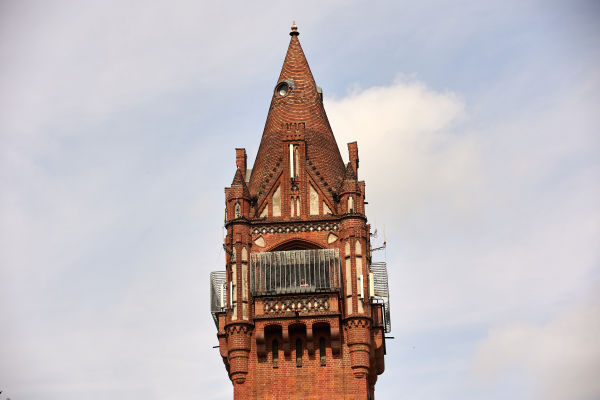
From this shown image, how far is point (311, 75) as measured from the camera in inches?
2029

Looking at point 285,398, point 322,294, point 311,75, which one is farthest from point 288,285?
point 311,75

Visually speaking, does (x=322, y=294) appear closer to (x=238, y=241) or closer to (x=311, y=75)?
(x=238, y=241)

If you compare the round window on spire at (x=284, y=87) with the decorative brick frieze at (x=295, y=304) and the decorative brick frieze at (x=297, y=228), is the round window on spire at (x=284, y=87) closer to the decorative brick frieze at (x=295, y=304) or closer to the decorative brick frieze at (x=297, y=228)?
the decorative brick frieze at (x=297, y=228)

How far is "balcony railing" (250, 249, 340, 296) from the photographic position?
146 ft

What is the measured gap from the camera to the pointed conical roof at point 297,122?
48156 mm

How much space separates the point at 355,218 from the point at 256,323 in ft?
18.4

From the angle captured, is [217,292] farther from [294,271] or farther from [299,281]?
[299,281]

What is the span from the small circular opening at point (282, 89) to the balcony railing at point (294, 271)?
322 inches

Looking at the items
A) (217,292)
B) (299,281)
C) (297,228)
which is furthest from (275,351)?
(297,228)

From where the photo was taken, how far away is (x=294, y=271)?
44.8 m

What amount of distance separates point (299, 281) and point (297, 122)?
7.81m

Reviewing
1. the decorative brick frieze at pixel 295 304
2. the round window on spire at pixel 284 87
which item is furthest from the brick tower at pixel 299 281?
the round window on spire at pixel 284 87

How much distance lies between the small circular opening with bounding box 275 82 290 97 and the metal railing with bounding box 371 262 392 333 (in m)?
8.49

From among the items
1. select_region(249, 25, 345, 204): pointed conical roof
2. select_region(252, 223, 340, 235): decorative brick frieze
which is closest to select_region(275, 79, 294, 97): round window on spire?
select_region(249, 25, 345, 204): pointed conical roof
